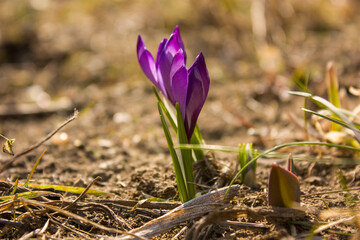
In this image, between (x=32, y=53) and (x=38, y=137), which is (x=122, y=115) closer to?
(x=38, y=137)

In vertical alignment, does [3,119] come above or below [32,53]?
below

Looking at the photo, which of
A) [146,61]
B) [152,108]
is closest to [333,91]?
[146,61]

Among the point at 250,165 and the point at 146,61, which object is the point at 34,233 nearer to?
the point at 146,61

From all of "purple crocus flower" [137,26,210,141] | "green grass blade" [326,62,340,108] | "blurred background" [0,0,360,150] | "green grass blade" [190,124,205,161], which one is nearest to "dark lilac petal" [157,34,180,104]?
"purple crocus flower" [137,26,210,141]

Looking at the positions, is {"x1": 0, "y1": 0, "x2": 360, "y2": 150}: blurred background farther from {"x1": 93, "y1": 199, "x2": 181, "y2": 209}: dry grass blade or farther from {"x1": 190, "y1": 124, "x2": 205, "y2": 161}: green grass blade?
{"x1": 93, "y1": 199, "x2": 181, "y2": 209}: dry grass blade

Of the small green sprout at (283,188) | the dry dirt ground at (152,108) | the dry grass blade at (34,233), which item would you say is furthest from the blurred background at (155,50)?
the dry grass blade at (34,233)

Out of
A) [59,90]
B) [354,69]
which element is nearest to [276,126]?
[354,69]
